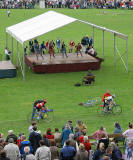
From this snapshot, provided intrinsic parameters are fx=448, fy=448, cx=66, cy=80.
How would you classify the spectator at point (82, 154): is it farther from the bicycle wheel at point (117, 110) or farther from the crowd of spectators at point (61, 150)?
the bicycle wheel at point (117, 110)

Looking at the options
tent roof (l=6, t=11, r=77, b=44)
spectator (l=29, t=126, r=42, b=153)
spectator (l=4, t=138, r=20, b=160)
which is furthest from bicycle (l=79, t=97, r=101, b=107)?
spectator (l=4, t=138, r=20, b=160)

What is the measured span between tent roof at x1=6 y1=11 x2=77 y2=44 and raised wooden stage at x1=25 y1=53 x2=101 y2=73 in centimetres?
201

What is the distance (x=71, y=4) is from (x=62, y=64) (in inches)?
1741

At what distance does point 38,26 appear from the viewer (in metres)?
31.2

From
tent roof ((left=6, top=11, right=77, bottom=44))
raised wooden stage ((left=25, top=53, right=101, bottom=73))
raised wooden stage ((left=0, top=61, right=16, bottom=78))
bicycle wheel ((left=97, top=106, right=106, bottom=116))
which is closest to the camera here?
bicycle wheel ((left=97, top=106, right=106, bottom=116))

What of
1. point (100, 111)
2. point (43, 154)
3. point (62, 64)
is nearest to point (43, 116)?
point (100, 111)

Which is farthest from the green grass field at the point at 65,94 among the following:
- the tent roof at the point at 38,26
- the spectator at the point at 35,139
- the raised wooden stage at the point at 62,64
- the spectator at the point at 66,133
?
the spectator at the point at 35,139

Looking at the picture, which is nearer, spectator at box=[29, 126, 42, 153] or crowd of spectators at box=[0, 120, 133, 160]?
crowd of spectators at box=[0, 120, 133, 160]

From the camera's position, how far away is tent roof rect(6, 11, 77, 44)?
28972mm

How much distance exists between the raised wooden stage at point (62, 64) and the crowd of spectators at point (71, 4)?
40902 mm

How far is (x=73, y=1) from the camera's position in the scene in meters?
73.8

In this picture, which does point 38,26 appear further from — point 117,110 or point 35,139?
point 35,139

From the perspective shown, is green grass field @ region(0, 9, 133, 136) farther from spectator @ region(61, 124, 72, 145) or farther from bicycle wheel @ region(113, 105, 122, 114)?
spectator @ region(61, 124, 72, 145)

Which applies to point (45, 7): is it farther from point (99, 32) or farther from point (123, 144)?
point (123, 144)
